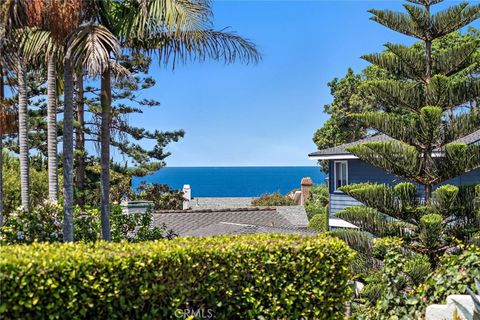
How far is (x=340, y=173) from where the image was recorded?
62.1 ft

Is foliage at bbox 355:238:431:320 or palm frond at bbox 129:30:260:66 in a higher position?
palm frond at bbox 129:30:260:66

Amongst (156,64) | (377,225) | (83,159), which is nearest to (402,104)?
(377,225)

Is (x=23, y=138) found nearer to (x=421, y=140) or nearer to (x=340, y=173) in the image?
(x=421, y=140)

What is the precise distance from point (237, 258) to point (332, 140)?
78.9 ft

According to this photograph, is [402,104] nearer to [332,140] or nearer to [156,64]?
[156,64]

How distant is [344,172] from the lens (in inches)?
740

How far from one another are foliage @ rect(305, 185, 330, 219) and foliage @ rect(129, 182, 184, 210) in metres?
6.80

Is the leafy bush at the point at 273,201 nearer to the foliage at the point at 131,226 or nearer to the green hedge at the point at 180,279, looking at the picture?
the foliage at the point at 131,226

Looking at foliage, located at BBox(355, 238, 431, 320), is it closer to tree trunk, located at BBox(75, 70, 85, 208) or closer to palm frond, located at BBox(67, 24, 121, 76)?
palm frond, located at BBox(67, 24, 121, 76)

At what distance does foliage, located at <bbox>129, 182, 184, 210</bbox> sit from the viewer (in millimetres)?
28986

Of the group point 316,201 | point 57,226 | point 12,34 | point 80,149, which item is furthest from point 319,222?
point 12,34

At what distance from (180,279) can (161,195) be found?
23.6 metres

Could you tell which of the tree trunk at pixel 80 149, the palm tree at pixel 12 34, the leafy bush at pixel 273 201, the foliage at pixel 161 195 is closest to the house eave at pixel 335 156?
the palm tree at pixel 12 34

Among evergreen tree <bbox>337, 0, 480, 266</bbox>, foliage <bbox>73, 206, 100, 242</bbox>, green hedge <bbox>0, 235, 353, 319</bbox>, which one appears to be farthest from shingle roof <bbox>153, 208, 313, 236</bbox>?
green hedge <bbox>0, 235, 353, 319</bbox>
